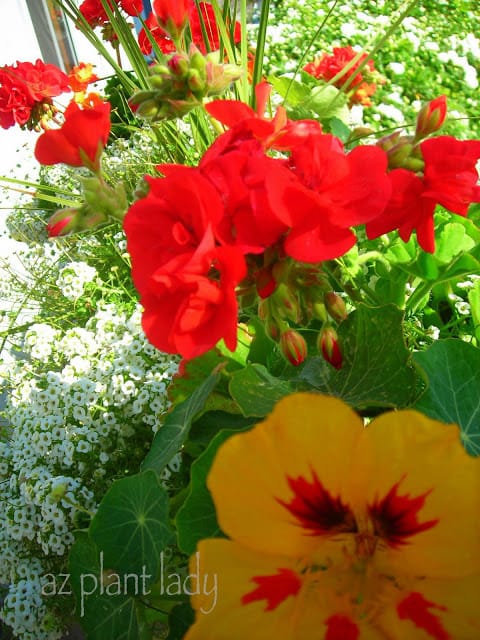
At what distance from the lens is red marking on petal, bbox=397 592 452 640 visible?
14.8 inches

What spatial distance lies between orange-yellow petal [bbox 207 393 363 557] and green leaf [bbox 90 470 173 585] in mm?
211

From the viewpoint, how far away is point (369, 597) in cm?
41

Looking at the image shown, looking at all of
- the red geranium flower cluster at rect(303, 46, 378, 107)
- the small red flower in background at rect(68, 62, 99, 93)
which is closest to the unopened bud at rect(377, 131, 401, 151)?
the red geranium flower cluster at rect(303, 46, 378, 107)

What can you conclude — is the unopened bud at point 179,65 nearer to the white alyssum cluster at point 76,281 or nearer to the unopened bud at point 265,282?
the unopened bud at point 265,282

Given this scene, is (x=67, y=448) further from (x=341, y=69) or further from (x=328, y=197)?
(x=341, y=69)

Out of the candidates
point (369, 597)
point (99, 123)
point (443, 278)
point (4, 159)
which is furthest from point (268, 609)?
point (4, 159)

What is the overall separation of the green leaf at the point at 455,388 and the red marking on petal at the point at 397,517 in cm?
20

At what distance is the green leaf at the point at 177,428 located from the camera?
0.58 meters

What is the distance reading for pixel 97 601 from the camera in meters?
0.66

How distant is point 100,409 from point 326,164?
617 mm

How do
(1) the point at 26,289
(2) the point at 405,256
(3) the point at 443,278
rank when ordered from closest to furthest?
(3) the point at 443,278, (2) the point at 405,256, (1) the point at 26,289

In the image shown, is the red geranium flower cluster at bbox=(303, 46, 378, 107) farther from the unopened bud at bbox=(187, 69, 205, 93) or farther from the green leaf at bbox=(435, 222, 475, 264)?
the unopened bud at bbox=(187, 69, 205, 93)

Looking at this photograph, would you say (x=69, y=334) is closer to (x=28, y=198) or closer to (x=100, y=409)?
(x=100, y=409)

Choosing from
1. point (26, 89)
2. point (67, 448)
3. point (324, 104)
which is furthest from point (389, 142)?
point (26, 89)
